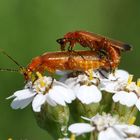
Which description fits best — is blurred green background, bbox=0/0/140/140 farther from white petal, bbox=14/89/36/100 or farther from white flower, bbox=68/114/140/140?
white flower, bbox=68/114/140/140

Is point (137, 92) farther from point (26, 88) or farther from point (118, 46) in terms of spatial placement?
point (26, 88)

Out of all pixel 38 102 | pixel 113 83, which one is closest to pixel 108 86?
pixel 113 83

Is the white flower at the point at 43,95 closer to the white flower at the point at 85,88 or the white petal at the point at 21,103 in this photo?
the white petal at the point at 21,103

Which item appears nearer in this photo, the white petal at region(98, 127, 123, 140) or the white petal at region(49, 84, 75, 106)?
the white petal at region(98, 127, 123, 140)

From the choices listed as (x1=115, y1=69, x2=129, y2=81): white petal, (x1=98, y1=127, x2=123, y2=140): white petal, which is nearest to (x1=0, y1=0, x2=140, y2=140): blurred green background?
(x1=115, y1=69, x2=129, y2=81): white petal

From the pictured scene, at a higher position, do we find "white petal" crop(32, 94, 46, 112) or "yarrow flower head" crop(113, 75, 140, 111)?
"white petal" crop(32, 94, 46, 112)
